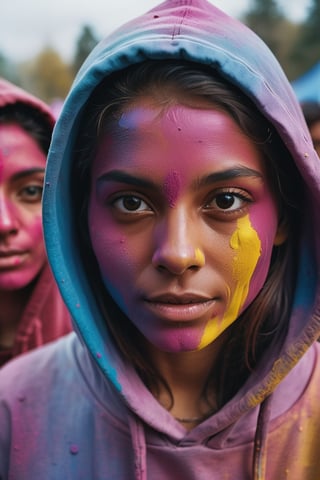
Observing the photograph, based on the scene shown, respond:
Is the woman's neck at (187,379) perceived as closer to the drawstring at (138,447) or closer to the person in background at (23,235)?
the drawstring at (138,447)

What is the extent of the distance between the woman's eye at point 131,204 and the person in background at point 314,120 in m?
1.49

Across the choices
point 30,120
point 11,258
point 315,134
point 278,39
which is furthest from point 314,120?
point 278,39

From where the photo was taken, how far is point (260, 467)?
109 cm

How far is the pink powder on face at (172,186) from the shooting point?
99 centimetres

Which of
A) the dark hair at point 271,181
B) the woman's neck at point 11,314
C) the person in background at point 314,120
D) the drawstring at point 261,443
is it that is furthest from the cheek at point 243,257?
the person in background at point 314,120

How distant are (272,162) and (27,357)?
0.79 m

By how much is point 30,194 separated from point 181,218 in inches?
38.6

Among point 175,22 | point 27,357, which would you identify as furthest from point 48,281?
point 175,22

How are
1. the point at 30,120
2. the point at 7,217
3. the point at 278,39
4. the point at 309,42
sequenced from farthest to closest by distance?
the point at 278,39 → the point at 309,42 → the point at 30,120 → the point at 7,217

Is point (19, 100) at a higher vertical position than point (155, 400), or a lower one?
higher

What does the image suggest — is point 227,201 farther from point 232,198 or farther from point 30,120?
point 30,120

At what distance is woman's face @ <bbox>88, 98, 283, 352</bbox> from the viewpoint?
987mm

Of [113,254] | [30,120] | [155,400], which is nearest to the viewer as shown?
[113,254]

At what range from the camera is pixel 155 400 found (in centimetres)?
118
